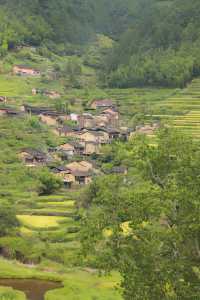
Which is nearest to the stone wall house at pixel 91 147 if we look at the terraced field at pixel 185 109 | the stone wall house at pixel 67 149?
the stone wall house at pixel 67 149

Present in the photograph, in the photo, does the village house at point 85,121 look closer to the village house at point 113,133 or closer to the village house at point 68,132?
the village house at point 68,132

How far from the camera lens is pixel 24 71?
→ 9556cm

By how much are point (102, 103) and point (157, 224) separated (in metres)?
64.5

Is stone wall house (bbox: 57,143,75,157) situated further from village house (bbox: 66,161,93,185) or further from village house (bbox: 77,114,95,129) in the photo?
village house (bbox: 77,114,95,129)

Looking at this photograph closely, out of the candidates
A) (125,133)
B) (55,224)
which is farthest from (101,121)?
(55,224)

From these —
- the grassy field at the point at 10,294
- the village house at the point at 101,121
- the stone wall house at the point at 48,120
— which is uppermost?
the stone wall house at the point at 48,120

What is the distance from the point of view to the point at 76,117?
74375 millimetres

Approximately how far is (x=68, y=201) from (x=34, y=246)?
11.6 meters

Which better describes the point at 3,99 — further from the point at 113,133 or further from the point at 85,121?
the point at 113,133

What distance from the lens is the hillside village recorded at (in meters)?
53.9

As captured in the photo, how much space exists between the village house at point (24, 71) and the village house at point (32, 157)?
128ft

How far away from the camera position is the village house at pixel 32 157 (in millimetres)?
55956

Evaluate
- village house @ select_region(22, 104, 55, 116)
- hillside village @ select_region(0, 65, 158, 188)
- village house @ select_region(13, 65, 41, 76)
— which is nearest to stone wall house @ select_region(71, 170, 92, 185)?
hillside village @ select_region(0, 65, 158, 188)

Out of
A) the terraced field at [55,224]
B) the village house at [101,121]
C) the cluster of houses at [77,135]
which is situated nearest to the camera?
the terraced field at [55,224]
